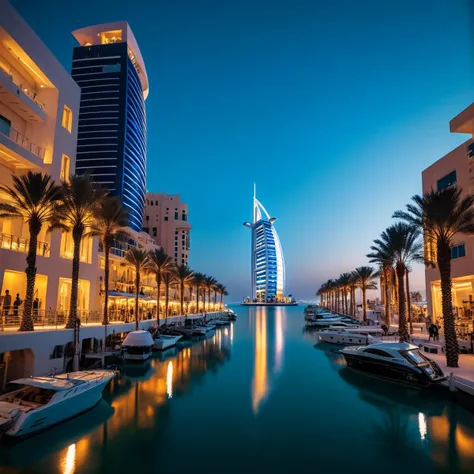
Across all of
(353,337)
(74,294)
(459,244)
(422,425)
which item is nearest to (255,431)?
(422,425)

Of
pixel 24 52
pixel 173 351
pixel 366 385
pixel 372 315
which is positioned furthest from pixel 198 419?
pixel 372 315

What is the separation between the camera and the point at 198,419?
52.1ft

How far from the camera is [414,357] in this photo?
794 inches

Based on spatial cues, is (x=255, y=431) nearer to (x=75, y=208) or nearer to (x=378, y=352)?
(x=378, y=352)

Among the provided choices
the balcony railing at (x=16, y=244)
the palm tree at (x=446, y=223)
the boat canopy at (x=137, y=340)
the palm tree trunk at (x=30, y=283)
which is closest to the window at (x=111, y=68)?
the balcony railing at (x=16, y=244)

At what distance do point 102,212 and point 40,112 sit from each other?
26.7 ft

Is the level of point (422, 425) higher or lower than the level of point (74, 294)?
lower

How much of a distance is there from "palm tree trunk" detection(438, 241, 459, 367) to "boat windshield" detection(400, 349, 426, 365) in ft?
5.16

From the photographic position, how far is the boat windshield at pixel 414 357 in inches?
779

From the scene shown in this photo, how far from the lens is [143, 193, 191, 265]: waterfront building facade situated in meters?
118

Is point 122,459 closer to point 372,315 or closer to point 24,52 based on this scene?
point 24,52

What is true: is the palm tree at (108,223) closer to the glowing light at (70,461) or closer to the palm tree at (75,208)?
the palm tree at (75,208)

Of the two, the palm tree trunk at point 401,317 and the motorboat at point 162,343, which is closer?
the palm tree trunk at point 401,317

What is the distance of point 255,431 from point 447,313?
13.9 m
